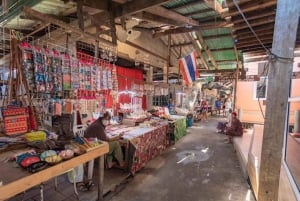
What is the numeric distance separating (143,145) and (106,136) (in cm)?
105

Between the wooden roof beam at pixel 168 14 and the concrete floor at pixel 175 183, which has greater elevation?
the wooden roof beam at pixel 168 14

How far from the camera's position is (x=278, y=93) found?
1783 mm

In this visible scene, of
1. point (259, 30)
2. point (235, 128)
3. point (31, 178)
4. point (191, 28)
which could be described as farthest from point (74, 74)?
point (235, 128)

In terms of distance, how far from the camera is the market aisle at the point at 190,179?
3334mm

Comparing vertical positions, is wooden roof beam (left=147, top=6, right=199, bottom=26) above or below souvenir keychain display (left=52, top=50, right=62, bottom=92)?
above

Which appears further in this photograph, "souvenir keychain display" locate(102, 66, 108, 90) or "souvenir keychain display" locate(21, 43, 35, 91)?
"souvenir keychain display" locate(102, 66, 108, 90)

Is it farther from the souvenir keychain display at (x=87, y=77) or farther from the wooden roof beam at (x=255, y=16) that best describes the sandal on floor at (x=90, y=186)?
the wooden roof beam at (x=255, y=16)

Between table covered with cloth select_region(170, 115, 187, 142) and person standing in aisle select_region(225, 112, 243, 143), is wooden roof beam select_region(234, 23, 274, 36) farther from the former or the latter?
table covered with cloth select_region(170, 115, 187, 142)

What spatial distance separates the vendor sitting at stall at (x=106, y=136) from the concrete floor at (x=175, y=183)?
345mm

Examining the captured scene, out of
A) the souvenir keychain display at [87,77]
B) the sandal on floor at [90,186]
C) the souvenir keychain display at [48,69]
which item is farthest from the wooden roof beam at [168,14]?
the sandal on floor at [90,186]

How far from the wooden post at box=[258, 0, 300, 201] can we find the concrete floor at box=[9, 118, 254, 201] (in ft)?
5.62

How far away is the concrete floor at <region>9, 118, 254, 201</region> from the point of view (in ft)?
10.5

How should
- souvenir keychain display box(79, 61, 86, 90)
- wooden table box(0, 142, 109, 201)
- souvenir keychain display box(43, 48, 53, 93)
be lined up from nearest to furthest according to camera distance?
wooden table box(0, 142, 109, 201) < souvenir keychain display box(43, 48, 53, 93) < souvenir keychain display box(79, 61, 86, 90)

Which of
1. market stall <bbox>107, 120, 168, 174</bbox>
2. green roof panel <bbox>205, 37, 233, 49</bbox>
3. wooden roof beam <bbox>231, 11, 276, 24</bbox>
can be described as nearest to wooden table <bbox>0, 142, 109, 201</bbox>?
market stall <bbox>107, 120, 168, 174</bbox>
